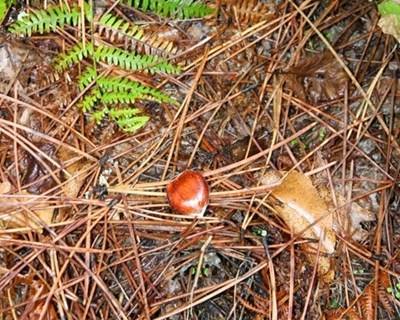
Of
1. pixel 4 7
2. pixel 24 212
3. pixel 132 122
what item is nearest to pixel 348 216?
pixel 132 122

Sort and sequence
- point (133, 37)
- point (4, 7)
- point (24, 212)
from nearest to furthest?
point (24, 212) < point (4, 7) < point (133, 37)

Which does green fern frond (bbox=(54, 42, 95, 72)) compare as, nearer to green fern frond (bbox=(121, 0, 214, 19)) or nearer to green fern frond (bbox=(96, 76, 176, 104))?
green fern frond (bbox=(96, 76, 176, 104))

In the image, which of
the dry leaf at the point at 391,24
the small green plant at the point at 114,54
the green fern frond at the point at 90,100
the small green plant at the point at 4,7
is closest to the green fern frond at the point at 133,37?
the small green plant at the point at 114,54

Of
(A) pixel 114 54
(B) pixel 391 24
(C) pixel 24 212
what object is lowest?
(C) pixel 24 212

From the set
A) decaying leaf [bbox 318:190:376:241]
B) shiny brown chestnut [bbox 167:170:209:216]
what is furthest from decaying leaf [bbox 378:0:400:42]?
shiny brown chestnut [bbox 167:170:209:216]

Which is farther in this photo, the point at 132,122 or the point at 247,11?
the point at 247,11

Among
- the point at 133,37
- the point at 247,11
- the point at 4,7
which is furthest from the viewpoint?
the point at 247,11

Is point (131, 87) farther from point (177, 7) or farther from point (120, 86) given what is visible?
point (177, 7)

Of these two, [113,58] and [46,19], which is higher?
[46,19]
